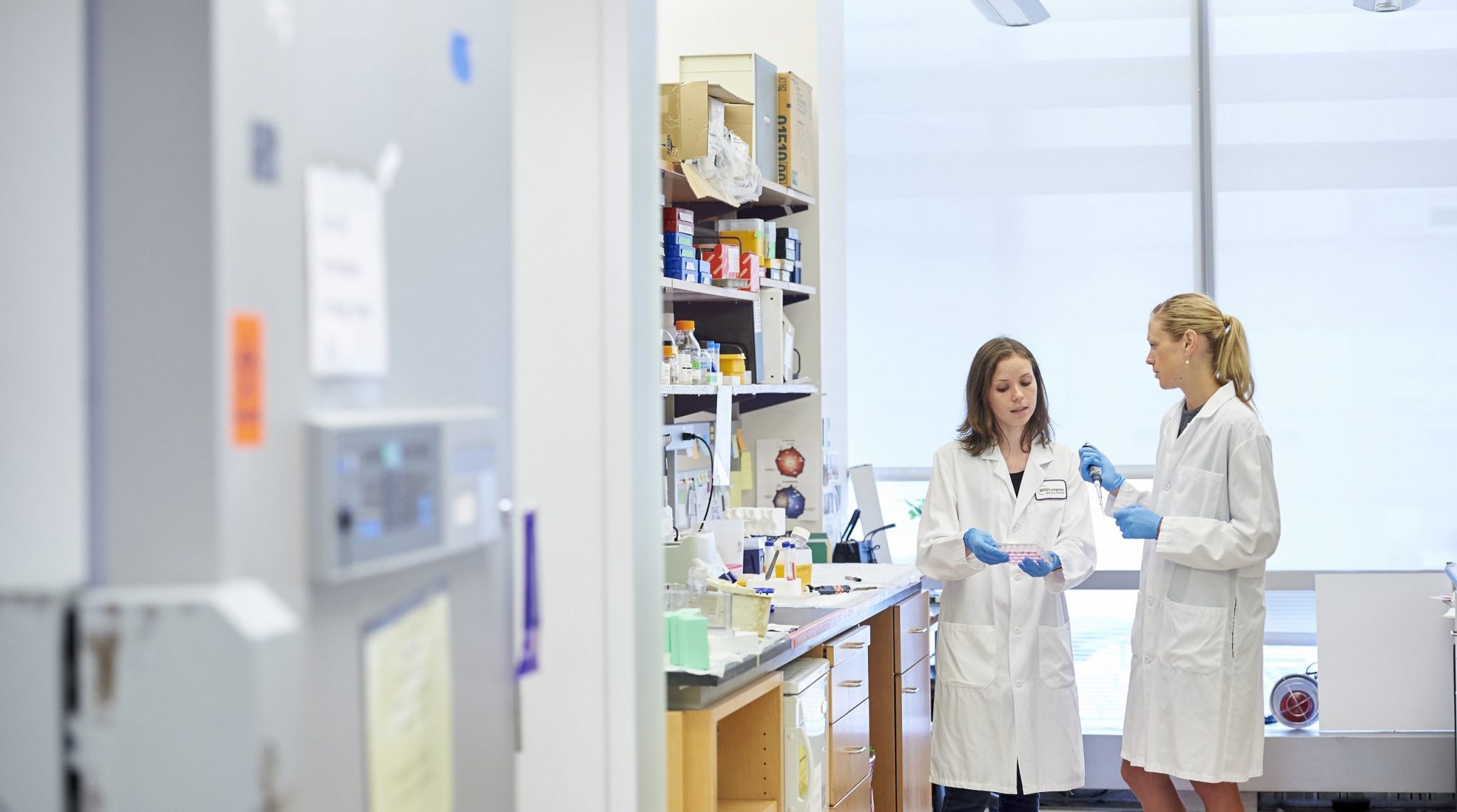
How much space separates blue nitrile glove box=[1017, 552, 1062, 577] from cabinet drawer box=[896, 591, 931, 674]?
446mm

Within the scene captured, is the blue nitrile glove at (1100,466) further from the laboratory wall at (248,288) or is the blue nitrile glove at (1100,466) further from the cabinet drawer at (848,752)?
the laboratory wall at (248,288)

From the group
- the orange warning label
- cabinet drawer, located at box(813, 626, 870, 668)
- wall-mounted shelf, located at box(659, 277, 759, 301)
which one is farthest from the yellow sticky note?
the orange warning label

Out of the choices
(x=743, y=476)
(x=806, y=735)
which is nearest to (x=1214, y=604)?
(x=806, y=735)

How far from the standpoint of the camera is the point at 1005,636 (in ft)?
11.6

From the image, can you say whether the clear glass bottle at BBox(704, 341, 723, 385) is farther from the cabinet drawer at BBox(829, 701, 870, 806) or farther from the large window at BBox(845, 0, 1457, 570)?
the large window at BBox(845, 0, 1457, 570)

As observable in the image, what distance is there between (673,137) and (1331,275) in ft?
9.38

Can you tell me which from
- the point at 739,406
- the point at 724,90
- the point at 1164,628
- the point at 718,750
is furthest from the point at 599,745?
the point at 739,406

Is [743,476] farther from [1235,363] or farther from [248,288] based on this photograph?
[248,288]

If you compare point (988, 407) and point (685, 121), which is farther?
point (988, 407)

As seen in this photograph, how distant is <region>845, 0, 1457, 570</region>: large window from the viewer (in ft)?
16.1

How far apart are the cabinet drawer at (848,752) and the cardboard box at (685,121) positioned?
1.58 meters

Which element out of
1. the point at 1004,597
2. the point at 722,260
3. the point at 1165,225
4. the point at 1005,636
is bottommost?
the point at 1005,636

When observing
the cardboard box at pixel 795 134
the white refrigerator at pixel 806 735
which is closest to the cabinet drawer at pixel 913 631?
the white refrigerator at pixel 806 735

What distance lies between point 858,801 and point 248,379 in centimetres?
266
